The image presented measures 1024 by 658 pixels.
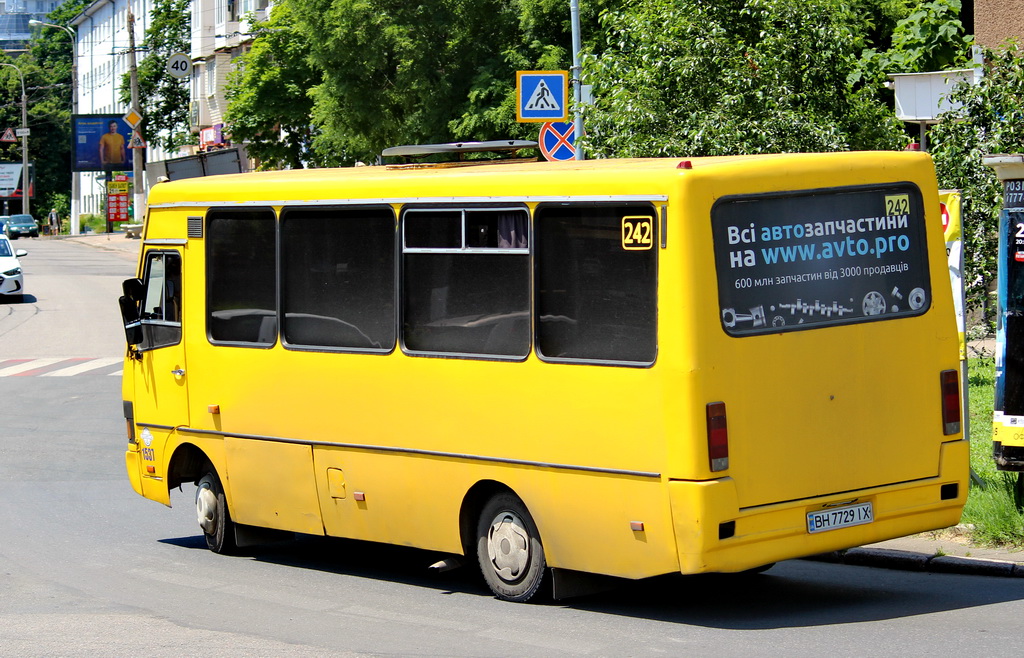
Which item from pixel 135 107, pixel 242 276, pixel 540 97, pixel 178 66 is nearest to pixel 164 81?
pixel 135 107

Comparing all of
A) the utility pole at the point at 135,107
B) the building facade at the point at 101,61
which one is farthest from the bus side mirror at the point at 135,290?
the building facade at the point at 101,61

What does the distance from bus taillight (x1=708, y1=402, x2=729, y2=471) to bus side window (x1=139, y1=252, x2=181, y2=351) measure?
4.65 meters

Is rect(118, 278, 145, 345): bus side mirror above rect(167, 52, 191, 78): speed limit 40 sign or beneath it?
beneath

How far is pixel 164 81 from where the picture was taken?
84438mm

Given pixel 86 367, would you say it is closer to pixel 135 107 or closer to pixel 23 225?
pixel 135 107

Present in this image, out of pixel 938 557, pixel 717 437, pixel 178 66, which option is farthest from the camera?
pixel 178 66

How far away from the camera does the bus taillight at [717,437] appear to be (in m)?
7.79

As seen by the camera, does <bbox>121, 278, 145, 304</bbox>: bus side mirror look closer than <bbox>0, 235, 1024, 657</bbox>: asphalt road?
No

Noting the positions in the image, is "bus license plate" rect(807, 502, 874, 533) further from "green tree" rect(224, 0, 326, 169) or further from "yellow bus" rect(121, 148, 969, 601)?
"green tree" rect(224, 0, 326, 169)

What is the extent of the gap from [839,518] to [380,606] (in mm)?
2609

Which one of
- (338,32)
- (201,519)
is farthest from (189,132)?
(201,519)

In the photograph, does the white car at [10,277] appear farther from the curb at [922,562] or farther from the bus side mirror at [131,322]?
the curb at [922,562]

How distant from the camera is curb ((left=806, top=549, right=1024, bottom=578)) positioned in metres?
9.27

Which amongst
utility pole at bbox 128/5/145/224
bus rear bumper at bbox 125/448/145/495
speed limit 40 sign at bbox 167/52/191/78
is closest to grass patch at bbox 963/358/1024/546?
bus rear bumper at bbox 125/448/145/495
